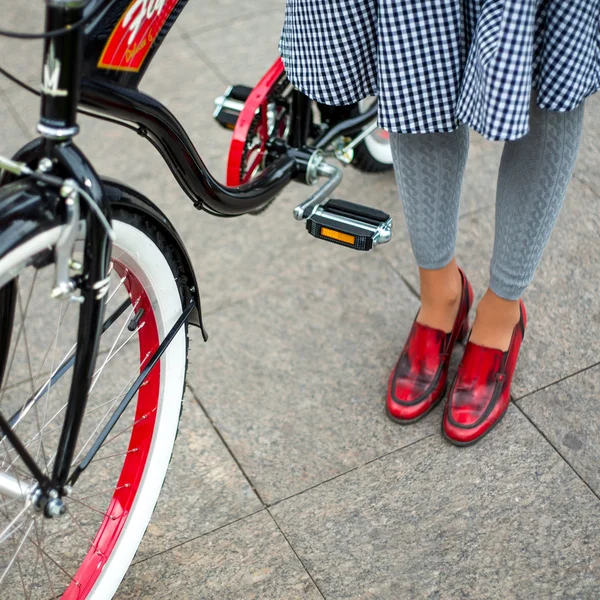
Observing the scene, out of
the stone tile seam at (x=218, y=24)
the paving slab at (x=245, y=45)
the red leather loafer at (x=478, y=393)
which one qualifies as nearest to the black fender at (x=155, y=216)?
the red leather loafer at (x=478, y=393)

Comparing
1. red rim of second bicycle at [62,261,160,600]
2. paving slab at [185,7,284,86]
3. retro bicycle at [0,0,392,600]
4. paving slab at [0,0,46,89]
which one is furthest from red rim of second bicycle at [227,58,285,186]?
paving slab at [0,0,46,89]

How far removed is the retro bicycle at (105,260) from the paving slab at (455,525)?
1.21 ft

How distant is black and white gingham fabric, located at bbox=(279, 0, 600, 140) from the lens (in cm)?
117

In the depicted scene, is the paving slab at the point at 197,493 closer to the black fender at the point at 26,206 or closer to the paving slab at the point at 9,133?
the black fender at the point at 26,206

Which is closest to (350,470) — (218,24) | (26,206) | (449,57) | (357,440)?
(357,440)

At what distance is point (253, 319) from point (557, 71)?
3.41ft

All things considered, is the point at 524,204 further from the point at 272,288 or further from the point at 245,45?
the point at 245,45

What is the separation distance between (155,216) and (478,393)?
0.84m

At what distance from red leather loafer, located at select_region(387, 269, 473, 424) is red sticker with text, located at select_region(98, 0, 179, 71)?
858 millimetres

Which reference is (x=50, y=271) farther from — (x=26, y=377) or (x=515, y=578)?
(x=515, y=578)

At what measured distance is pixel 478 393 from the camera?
173 centimetres

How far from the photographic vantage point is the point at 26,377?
75.9 inches

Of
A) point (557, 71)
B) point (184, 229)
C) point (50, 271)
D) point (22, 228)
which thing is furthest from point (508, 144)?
point (50, 271)

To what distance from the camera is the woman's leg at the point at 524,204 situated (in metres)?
1.43
